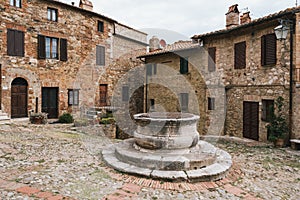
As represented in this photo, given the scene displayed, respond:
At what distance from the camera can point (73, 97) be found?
15.8 m

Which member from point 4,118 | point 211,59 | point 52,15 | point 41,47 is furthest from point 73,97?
point 211,59

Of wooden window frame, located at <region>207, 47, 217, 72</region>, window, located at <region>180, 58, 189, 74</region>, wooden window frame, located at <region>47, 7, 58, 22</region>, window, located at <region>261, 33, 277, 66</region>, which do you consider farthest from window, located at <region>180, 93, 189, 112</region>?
wooden window frame, located at <region>47, 7, 58, 22</region>

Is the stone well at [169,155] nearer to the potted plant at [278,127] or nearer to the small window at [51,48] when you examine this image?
the potted plant at [278,127]

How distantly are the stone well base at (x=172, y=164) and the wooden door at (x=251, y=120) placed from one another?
5119mm

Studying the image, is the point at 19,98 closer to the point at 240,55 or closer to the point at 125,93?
the point at 125,93

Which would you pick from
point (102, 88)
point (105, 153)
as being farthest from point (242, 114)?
point (102, 88)

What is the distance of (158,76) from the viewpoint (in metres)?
16.5

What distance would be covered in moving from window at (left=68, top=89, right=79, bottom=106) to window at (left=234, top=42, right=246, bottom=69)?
1077 centimetres

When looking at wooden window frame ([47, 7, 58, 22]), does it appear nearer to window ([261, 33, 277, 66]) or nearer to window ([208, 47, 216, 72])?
window ([208, 47, 216, 72])

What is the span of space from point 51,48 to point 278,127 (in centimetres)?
1370

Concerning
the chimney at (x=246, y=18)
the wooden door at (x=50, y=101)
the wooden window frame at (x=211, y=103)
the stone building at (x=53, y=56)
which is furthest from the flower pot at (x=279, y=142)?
the wooden door at (x=50, y=101)

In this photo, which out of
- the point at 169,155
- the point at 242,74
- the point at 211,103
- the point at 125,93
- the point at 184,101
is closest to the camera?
the point at 169,155

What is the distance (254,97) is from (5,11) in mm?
13976

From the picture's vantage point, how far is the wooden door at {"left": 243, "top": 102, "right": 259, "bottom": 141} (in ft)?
34.0
